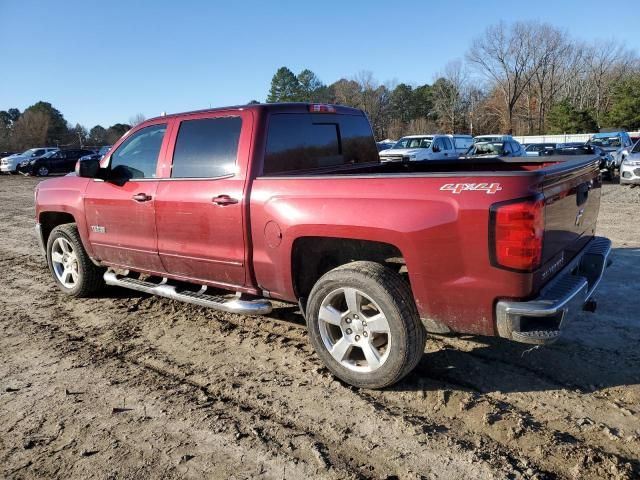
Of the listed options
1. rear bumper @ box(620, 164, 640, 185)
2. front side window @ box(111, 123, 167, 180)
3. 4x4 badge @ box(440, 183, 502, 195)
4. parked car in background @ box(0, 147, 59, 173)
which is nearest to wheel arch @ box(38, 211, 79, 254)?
front side window @ box(111, 123, 167, 180)

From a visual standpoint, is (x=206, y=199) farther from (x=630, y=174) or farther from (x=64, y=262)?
(x=630, y=174)

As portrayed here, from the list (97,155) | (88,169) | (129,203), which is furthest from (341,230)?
(97,155)

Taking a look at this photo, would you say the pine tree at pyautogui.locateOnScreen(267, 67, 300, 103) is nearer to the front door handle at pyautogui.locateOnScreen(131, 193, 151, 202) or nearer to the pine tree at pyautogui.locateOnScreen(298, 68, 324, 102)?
the pine tree at pyautogui.locateOnScreen(298, 68, 324, 102)

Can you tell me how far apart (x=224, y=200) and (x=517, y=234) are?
2208 millimetres

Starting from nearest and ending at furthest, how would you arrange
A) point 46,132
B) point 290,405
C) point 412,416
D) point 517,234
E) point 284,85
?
1. point 517,234
2. point 412,416
3. point 290,405
4. point 46,132
5. point 284,85

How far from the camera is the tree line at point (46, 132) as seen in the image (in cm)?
5503

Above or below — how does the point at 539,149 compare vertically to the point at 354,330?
above

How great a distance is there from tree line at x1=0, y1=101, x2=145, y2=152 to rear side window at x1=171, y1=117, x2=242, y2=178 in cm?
4837

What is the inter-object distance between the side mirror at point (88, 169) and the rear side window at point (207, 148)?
0.98m

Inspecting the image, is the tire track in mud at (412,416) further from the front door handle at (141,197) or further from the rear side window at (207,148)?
the rear side window at (207,148)

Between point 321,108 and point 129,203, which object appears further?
point 129,203

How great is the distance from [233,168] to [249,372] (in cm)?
158

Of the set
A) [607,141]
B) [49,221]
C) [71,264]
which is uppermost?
[607,141]

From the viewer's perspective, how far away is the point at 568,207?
→ 3309mm
